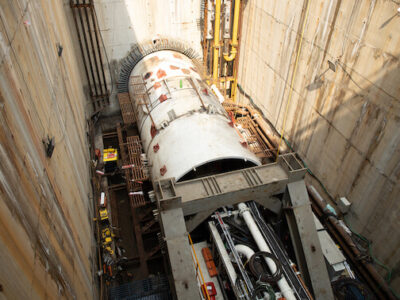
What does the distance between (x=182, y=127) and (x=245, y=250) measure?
138 inches

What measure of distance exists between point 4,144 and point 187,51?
1034 centimetres

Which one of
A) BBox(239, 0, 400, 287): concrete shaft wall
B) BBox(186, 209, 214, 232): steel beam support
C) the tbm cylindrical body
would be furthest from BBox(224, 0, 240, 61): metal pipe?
BBox(186, 209, 214, 232): steel beam support

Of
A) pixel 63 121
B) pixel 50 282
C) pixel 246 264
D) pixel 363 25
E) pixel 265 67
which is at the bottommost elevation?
pixel 50 282

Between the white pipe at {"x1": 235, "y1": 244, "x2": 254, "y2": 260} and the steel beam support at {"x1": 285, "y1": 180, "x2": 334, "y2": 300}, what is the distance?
1.05 m

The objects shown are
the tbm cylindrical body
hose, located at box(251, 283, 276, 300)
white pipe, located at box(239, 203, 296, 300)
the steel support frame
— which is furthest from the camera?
the tbm cylindrical body

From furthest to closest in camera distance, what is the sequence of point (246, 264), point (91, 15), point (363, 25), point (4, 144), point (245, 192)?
1. point (91, 15)
2. point (363, 25)
3. point (245, 192)
4. point (246, 264)
5. point (4, 144)

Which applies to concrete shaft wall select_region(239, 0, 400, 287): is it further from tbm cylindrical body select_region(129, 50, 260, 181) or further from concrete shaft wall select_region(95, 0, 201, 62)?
concrete shaft wall select_region(95, 0, 201, 62)

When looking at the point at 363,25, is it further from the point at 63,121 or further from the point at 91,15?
the point at 91,15

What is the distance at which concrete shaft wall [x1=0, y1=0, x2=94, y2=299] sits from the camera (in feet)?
8.55

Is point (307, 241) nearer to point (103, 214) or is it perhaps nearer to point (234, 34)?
point (103, 214)

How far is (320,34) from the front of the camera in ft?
27.6

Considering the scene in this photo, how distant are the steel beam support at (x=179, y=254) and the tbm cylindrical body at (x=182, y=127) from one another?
138 centimetres

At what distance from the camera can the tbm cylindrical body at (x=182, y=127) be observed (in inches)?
276

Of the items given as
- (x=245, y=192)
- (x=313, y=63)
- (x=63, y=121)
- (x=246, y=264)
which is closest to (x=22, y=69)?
(x=63, y=121)
